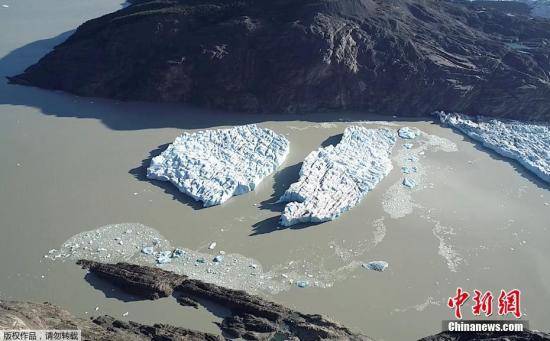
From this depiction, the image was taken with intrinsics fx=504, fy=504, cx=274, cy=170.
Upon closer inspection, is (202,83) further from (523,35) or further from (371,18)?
(523,35)

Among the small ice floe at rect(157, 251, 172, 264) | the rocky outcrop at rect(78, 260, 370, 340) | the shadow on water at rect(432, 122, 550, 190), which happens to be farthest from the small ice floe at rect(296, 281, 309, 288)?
the shadow on water at rect(432, 122, 550, 190)

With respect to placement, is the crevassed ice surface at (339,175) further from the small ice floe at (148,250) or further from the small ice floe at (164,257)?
the small ice floe at (148,250)

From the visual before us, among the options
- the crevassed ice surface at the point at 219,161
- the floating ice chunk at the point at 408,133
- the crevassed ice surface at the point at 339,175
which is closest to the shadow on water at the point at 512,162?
the floating ice chunk at the point at 408,133

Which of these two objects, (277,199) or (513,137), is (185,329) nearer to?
(277,199)

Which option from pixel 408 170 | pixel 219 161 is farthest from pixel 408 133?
pixel 219 161

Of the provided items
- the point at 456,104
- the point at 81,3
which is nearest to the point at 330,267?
the point at 456,104
